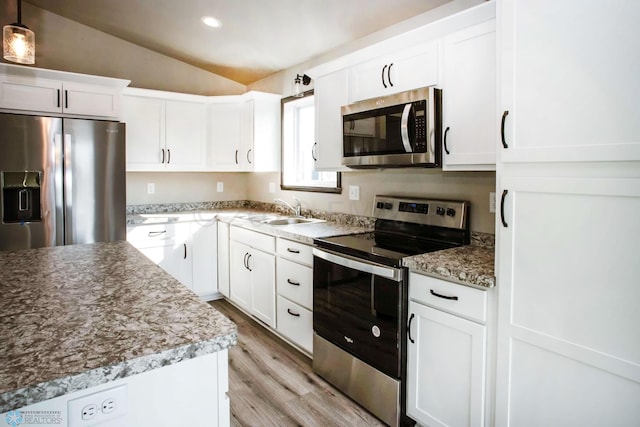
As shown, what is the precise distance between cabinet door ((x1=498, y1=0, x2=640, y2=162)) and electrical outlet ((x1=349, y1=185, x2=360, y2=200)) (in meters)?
1.65

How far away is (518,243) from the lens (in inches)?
60.5

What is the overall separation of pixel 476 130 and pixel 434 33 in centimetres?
57

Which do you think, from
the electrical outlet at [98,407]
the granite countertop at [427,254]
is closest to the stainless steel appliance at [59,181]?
the granite countertop at [427,254]

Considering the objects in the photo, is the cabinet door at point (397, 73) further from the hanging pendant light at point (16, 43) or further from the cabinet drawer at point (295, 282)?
the hanging pendant light at point (16, 43)

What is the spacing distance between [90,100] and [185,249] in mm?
1500

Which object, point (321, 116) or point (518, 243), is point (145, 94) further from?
point (518, 243)

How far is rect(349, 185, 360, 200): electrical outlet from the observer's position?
125 inches

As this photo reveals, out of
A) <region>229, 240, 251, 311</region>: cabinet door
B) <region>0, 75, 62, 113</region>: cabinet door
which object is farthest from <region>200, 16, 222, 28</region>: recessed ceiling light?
<region>229, 240, 251, 311</region>: cabinet door

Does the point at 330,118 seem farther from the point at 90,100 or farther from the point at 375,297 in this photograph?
the point at 90,100

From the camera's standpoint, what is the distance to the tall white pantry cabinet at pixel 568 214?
1.25 meters

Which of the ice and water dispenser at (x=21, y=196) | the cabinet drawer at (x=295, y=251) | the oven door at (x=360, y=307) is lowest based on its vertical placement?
the oven door at (x=360, y=307)

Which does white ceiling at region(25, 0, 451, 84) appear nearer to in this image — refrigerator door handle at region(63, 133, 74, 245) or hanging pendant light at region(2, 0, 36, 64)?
hanging pendant light at region(2, 0, 36, 64)

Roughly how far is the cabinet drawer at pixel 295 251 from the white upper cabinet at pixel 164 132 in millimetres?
1702

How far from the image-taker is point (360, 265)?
214 centimetres
